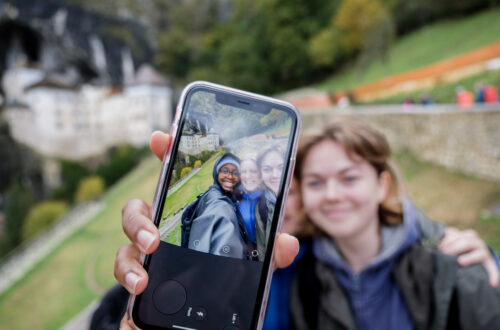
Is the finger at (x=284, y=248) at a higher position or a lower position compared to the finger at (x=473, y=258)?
higher

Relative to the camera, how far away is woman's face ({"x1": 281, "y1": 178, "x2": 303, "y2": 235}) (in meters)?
1.09

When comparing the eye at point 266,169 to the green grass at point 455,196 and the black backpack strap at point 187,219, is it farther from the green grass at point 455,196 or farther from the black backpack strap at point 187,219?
the green grass at point 455,196

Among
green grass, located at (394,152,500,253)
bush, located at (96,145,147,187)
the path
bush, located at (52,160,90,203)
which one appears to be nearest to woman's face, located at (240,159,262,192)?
green grass, located at (394,152,500,253)

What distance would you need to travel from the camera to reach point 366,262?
101 cm

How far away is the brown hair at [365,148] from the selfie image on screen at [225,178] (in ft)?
1.25

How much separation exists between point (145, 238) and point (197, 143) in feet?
0.70

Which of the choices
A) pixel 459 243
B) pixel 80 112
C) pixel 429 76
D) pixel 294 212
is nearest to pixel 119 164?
pixel 80 112

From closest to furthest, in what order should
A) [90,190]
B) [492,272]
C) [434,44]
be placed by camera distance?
[492,272] < [434,44] < [90,190]

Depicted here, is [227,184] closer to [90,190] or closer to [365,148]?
[365,148]

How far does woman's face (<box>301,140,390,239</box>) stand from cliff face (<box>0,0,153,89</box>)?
667 inches

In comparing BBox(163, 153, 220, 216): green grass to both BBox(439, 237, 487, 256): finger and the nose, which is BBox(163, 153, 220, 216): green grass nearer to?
the nose

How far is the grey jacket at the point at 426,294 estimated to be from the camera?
0.79 m

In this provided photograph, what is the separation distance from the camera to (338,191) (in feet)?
3.11

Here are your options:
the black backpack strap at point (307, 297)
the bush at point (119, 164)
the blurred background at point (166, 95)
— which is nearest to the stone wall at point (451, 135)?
the blurred background at point (166, 95)
